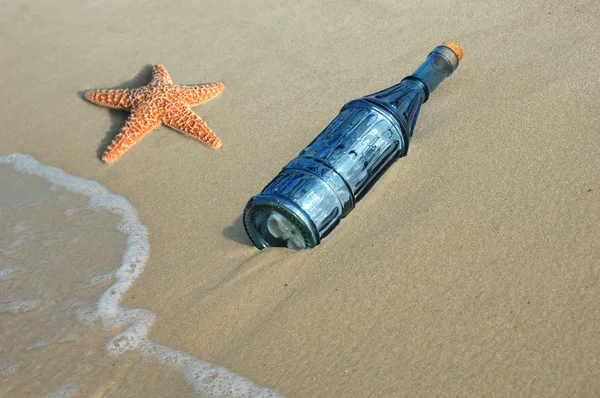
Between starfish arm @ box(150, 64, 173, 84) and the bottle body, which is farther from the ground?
the bottle body

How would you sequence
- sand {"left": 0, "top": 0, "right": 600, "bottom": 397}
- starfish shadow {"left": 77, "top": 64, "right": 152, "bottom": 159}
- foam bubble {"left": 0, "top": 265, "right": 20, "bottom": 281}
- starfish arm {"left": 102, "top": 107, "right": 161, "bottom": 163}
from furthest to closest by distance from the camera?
starfish shadow {"left": 77, "top": 64, "right": 152, "bottom": 159}, starfish arm {"left": 102, "top": 107, "right": 161, "bottom": 163}, foam bubble {"left": 0, "top": 265, "right": 20, "bottom": 281}, sand {"left": 0, "top": 0, "right": 600, "bottom": 397}

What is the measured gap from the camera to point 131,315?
2949 mm

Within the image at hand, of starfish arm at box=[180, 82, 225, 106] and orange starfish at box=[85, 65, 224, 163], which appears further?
starfish arm at box=[180, 82, 225, 106]

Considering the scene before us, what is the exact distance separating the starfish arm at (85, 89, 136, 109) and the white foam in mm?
580

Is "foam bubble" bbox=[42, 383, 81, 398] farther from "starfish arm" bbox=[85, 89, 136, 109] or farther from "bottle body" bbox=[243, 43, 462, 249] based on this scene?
"starfish arm" bbox=[85, 89, 136, 109]

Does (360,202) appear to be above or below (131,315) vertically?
above

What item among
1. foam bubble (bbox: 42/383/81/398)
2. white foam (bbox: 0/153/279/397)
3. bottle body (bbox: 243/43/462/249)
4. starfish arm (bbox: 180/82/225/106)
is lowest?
foam bubble (bbox: 42/383/81/398)

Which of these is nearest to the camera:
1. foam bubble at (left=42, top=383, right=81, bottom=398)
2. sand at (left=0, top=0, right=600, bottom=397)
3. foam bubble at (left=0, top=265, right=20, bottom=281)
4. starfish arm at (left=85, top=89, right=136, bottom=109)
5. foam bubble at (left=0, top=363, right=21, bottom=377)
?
sand at (left=0, top=0, right=600, bottom=397)

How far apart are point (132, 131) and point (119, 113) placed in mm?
395

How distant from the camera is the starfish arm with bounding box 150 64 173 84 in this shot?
4324 mm

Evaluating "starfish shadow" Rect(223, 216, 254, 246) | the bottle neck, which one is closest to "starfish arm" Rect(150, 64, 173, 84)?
"starfish shadow" Rect(223, 216, 254, 246)

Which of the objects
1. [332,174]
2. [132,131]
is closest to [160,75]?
[132,131]

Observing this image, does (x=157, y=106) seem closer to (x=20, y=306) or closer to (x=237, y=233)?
(x=237, y=233)

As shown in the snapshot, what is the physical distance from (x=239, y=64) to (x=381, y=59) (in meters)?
0.95
